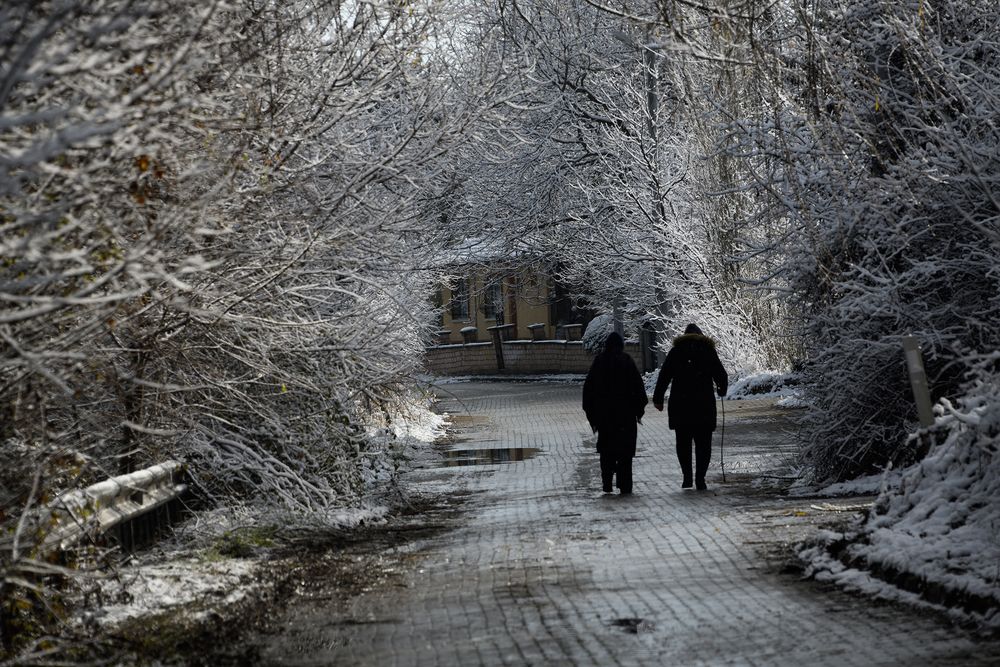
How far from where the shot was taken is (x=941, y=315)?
1389 centimetres

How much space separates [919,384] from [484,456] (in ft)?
40.4

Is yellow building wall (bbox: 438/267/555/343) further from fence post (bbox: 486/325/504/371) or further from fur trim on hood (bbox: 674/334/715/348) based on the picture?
fur trim on hood (bbox: 674/334/715/348)

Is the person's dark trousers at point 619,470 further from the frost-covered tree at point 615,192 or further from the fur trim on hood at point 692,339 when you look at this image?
the frost-covered tree at point 615,192

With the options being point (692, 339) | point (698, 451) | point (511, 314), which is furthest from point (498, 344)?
point (698, 451)

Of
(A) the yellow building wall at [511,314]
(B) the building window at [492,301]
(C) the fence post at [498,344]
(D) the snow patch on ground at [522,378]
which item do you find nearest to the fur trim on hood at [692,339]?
(D) the snow patch on ground at [522,378]

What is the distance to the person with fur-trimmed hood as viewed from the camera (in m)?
15.7

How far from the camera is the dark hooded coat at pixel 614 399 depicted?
15.7 meters

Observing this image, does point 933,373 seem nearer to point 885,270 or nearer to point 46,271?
point 885,270

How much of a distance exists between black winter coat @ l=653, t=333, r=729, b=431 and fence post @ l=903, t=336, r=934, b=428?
15.8 feet

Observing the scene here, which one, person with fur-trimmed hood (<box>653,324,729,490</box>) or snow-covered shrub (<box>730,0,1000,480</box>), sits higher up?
snow-covered shrub (<box>730,0,1000,480</box>)

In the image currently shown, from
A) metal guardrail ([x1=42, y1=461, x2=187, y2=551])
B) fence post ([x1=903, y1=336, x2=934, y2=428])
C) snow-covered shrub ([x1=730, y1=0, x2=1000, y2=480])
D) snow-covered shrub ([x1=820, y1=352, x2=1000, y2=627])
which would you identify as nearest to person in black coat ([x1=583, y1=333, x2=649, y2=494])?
snow-covered shrub ([x1=730, y1=0, x2=1000, y2=480])

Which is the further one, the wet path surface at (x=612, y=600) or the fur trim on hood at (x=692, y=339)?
the fur trim on hood at (x=692, y=339)

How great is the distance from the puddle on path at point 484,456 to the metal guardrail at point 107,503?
10.2 metres

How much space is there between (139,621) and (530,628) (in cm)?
206
